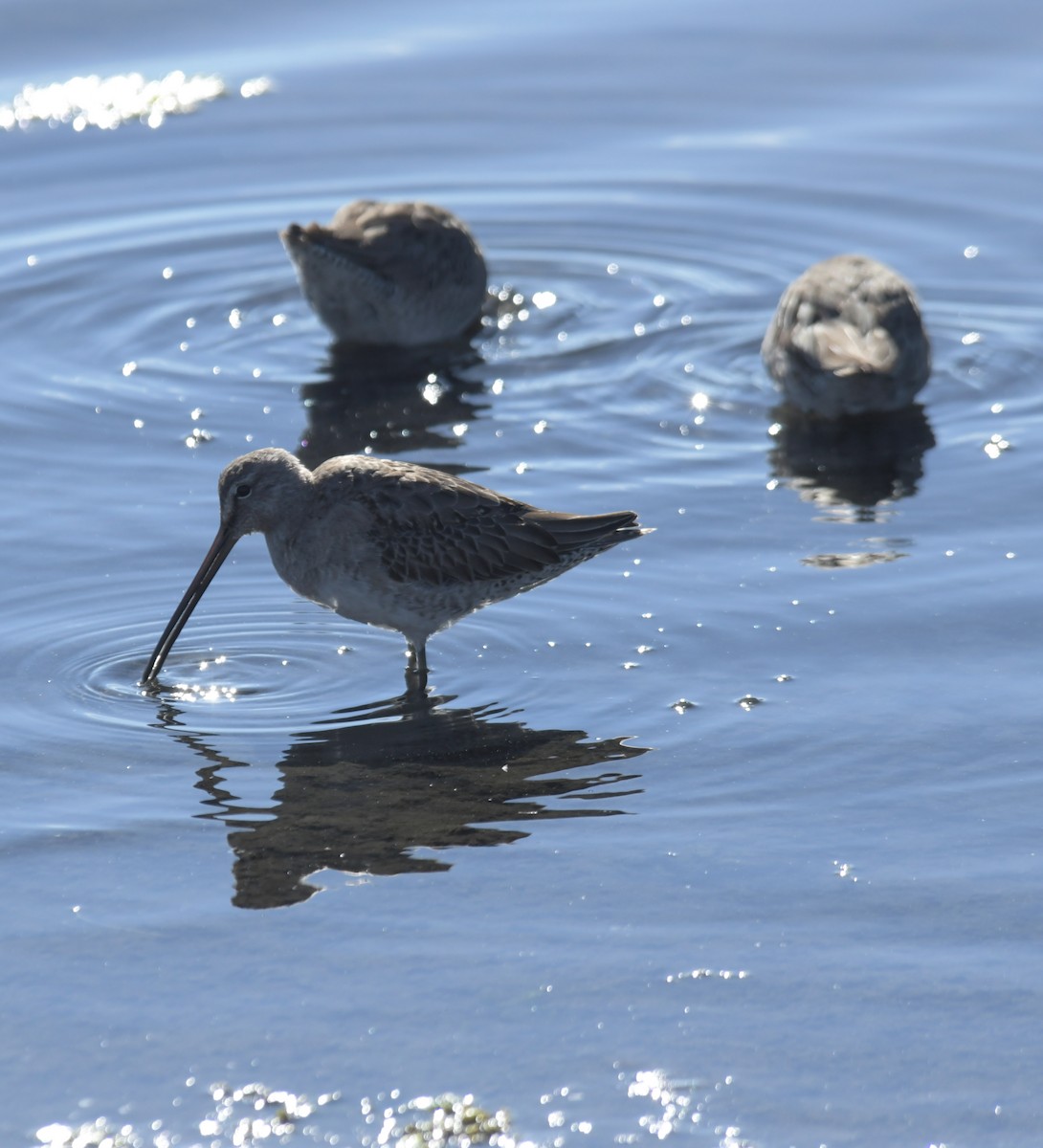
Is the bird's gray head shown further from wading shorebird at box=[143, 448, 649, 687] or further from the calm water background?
the calm water background

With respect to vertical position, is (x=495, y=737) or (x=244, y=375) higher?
(x=244, y=375)

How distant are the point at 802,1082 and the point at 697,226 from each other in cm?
778

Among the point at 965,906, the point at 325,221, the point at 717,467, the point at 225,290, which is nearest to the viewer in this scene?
the point at 965,906

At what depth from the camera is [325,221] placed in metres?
11.6

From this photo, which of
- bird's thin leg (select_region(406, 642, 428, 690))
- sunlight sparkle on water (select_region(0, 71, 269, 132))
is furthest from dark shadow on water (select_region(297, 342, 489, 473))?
sunlight sparkle on water (select_region(0, 71, 269, 132))

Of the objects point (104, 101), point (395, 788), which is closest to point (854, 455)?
point (395, 788)

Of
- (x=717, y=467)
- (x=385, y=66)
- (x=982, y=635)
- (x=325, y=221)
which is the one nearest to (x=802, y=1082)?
(x=982, y=635)

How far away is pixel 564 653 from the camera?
692 centimetres

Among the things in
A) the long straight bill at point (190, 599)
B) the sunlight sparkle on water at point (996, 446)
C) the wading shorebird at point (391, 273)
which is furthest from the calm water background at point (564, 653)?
the wading shorebird at point (391, 273)

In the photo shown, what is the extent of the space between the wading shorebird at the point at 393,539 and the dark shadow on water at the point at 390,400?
1555 millimetres

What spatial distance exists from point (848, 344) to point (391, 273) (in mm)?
2603

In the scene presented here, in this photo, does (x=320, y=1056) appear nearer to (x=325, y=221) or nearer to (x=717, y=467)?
(x=717, y=467)

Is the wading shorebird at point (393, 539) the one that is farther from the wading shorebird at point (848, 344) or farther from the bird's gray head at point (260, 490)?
the wading shorebird at point (848, 344)

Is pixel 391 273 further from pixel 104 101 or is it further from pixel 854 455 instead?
pixel 104 101
